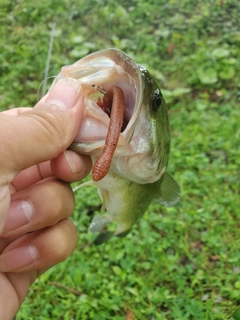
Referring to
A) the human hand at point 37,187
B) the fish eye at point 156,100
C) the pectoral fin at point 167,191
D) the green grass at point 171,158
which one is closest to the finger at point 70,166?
the human hand at point 37,187

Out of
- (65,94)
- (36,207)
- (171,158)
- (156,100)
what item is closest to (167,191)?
(156,100)

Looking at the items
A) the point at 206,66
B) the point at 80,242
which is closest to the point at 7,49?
the point at 206,66

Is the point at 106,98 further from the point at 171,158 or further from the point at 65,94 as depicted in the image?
the point at 171,158

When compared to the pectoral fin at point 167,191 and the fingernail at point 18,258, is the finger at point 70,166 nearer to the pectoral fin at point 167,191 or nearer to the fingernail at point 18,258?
the fingernail at point 18,258

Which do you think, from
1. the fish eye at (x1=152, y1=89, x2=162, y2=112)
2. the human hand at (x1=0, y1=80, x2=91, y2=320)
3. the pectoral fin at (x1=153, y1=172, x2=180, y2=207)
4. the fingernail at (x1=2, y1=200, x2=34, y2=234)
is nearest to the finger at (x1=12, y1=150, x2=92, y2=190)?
the human hand at (x1=0, y1=80, x2=91, y2=320)

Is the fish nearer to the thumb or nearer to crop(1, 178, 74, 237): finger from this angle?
the thumb
